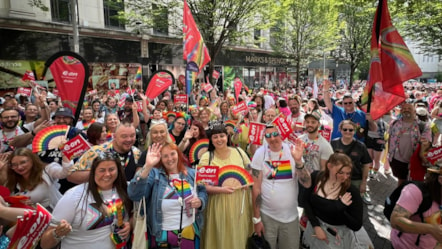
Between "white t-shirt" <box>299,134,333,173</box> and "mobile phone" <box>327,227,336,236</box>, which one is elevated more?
"white t-shirt" <box>299,134,333,173</box>

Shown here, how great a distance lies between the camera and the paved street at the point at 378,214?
443 cm

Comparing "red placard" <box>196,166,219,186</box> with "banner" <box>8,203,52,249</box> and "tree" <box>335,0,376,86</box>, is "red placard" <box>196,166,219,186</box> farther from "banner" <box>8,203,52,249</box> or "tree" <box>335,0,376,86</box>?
"tree" <box>335,0,376,86</box>

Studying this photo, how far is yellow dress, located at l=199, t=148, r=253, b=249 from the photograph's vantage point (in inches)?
127

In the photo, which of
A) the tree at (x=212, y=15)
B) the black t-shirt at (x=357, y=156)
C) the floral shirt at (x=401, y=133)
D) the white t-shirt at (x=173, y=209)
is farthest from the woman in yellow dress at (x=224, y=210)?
the tree at (x=212, y=15)

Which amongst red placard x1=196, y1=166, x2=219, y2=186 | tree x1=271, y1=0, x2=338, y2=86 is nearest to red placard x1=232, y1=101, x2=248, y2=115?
red placard x1=196, y1=166, x2=219, y2=186

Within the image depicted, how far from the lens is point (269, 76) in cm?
3319

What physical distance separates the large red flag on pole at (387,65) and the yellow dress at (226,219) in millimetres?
2687

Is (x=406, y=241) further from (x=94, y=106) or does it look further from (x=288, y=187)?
(x=94, y=106)

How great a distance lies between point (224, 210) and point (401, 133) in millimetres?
3971

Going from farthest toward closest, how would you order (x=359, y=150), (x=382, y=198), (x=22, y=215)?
(x=382, y=198) → (x=359, y=150) → (x=22, y=215)

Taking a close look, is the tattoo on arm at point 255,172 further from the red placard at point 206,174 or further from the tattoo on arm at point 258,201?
the red placard at point 206,174

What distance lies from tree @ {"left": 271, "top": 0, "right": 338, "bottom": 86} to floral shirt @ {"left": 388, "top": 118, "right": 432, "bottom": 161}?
1725 centimetres

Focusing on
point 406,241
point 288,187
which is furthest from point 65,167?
point 406,241

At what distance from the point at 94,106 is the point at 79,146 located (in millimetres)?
5887
